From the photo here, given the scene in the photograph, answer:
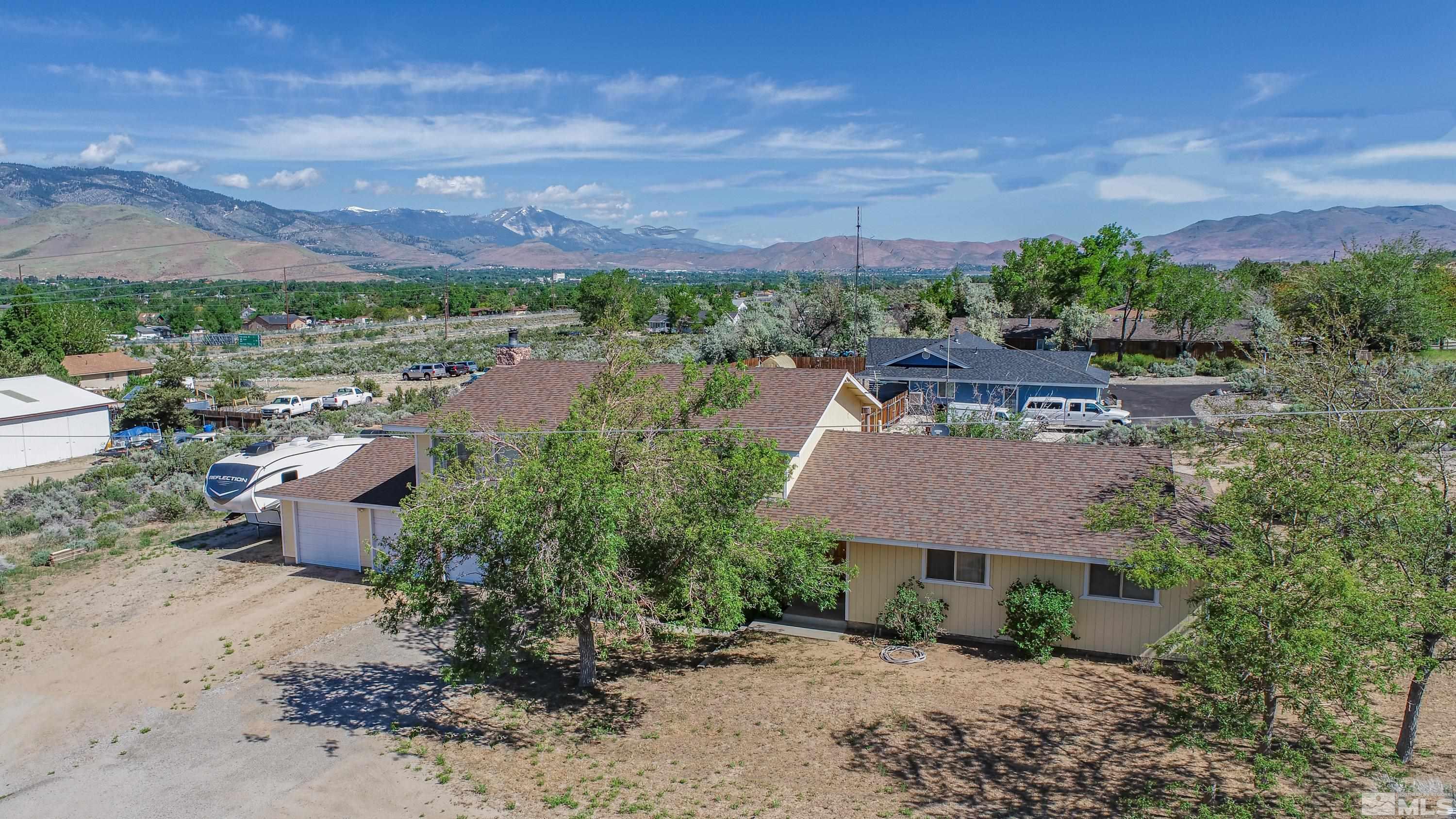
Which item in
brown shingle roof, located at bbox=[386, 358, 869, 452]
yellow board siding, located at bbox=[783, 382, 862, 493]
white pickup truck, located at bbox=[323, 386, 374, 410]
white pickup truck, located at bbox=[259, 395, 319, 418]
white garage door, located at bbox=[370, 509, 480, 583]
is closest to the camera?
yellow board siding, located at bbox=[783, 382, 862, 493]

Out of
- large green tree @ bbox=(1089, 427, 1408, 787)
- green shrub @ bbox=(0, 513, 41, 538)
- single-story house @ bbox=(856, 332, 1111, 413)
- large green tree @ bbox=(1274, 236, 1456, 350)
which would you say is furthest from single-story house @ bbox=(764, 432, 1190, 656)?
large green tree @ bbox=(1274, 236, 1456, 350)

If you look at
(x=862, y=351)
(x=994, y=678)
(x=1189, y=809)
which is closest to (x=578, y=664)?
(x=994, y=678)

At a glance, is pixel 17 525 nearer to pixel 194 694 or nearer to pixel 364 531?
pixel 364 531

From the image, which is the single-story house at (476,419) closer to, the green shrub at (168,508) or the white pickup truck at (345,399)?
the green shrub at (168,508)

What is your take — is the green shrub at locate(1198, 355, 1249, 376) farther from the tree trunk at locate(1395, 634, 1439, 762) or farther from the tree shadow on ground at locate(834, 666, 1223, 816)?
the tree trunk at locate(1395, 634, 1439, 762)

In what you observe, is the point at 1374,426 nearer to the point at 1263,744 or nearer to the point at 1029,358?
the point at 1263,744

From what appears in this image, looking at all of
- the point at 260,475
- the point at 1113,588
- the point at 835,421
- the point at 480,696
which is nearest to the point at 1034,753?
the point at 1113,588
